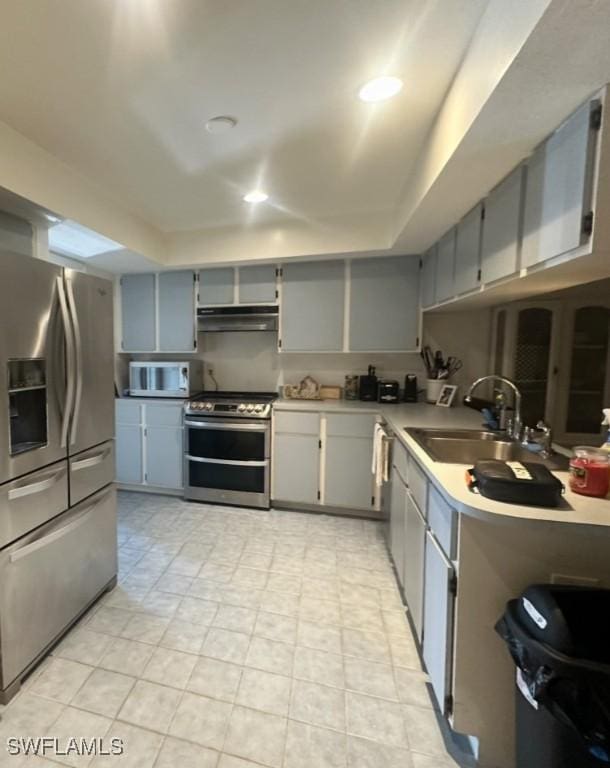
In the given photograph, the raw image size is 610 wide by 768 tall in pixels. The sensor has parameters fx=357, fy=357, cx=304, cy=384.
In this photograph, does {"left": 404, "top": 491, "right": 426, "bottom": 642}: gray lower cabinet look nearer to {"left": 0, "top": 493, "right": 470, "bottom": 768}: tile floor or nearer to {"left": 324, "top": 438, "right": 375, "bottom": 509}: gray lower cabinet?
{"left": 0, "top": 493, "right": 470, "bottom": 768}: tile floor

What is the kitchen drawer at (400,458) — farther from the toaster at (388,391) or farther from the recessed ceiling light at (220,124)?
the recessed ceiling light at (220,124)

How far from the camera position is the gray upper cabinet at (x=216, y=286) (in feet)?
11.1

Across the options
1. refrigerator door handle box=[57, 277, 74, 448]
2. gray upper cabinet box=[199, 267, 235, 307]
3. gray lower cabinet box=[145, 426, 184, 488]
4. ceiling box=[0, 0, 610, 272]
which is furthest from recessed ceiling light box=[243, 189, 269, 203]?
gray lower cabinet box=[145, 426, 184, 488]

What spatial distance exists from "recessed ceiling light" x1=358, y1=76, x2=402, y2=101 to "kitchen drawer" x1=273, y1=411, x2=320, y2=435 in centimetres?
218

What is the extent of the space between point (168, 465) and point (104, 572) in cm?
146

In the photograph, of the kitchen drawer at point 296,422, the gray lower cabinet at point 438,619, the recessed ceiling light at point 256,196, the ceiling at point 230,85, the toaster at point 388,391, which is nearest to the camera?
the ceiling at point 230,85

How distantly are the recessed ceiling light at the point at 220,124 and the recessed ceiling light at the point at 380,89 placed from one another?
61 centimetres

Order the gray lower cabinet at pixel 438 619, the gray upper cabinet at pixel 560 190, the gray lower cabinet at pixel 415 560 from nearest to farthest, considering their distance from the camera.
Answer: the gray upper cabinet at pixel 560 190 < the gray lower cabinet at pixel 438 619 < the gray lower cabinet at pixel 415 560

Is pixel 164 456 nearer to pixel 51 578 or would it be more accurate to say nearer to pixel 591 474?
pixel 51 578

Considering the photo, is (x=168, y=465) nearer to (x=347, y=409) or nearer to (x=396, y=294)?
(x=347, y=409)

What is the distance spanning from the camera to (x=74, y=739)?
4.27 feet

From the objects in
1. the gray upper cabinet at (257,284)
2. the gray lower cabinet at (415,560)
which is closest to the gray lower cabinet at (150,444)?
the gray upper cabinet at (257,284)

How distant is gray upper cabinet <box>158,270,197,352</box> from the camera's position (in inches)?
137

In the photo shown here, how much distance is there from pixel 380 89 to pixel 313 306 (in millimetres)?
1869
